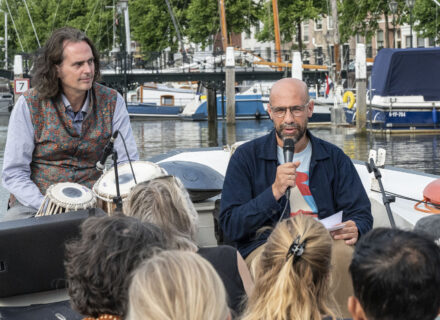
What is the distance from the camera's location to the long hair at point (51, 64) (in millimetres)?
4379

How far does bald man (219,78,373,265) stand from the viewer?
413 centimetres

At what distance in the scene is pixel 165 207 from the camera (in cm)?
317

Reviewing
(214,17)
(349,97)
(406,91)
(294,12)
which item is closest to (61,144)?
(406,91)

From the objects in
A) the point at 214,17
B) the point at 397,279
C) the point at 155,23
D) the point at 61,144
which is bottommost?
the point at 397,279

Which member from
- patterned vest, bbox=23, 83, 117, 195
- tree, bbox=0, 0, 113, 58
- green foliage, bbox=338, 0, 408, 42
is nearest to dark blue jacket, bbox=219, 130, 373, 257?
patterned vest, bbox=23, 83, 117, 195

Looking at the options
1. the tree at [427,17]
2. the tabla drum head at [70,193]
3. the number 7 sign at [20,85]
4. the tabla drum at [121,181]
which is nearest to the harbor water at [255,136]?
the number 7 sign at [20,85]

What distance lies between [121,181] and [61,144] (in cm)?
39

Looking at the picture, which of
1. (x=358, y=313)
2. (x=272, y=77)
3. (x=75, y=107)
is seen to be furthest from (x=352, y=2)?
(x=358, y=313)

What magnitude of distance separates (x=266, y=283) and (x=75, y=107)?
7.35 feet

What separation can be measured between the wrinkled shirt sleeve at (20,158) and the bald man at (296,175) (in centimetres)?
104

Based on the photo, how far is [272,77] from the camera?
3566 cm

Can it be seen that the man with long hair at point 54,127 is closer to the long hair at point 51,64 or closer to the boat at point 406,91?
the long hair at point 51,64

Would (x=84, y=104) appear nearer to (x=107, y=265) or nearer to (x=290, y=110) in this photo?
(x=290, y=110)

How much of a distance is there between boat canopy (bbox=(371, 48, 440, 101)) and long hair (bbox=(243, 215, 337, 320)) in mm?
19693
